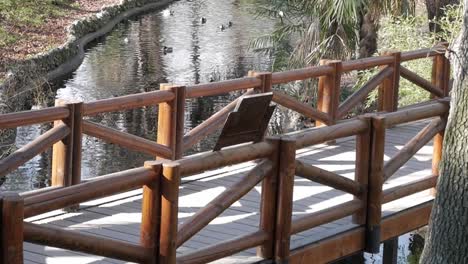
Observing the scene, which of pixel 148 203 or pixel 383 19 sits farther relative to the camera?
pixel 383 19

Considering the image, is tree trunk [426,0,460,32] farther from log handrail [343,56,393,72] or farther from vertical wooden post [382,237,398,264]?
vertical wooden post [382,237,398,264]

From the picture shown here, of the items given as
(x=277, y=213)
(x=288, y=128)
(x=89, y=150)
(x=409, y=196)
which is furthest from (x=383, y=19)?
(x=277, y=213)

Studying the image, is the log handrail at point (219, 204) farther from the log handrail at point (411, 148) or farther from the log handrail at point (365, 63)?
the log handrail at point (365, 63)

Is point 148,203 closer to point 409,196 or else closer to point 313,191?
point 313,191

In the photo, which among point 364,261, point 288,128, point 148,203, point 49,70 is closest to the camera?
point 148,203

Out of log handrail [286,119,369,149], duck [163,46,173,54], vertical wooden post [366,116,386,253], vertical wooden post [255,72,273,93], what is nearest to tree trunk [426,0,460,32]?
vertical wooden post [255,72,273,93]

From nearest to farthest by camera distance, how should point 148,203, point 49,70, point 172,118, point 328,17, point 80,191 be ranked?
1. point 80,191
2. point 148,203
3. point 172,118
4. point 328,17
5. point 49,70

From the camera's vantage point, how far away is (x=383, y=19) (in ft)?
65.0

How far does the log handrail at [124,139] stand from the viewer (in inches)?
322

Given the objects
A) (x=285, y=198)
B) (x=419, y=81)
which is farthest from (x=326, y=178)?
(x=419, y=81)

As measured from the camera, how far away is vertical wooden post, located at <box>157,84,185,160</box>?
29.6 feet

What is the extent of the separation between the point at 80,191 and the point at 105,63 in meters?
20.8

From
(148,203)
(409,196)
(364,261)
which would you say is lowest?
(364,261)

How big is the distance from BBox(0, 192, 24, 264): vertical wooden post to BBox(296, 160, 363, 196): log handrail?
95.4 inches
